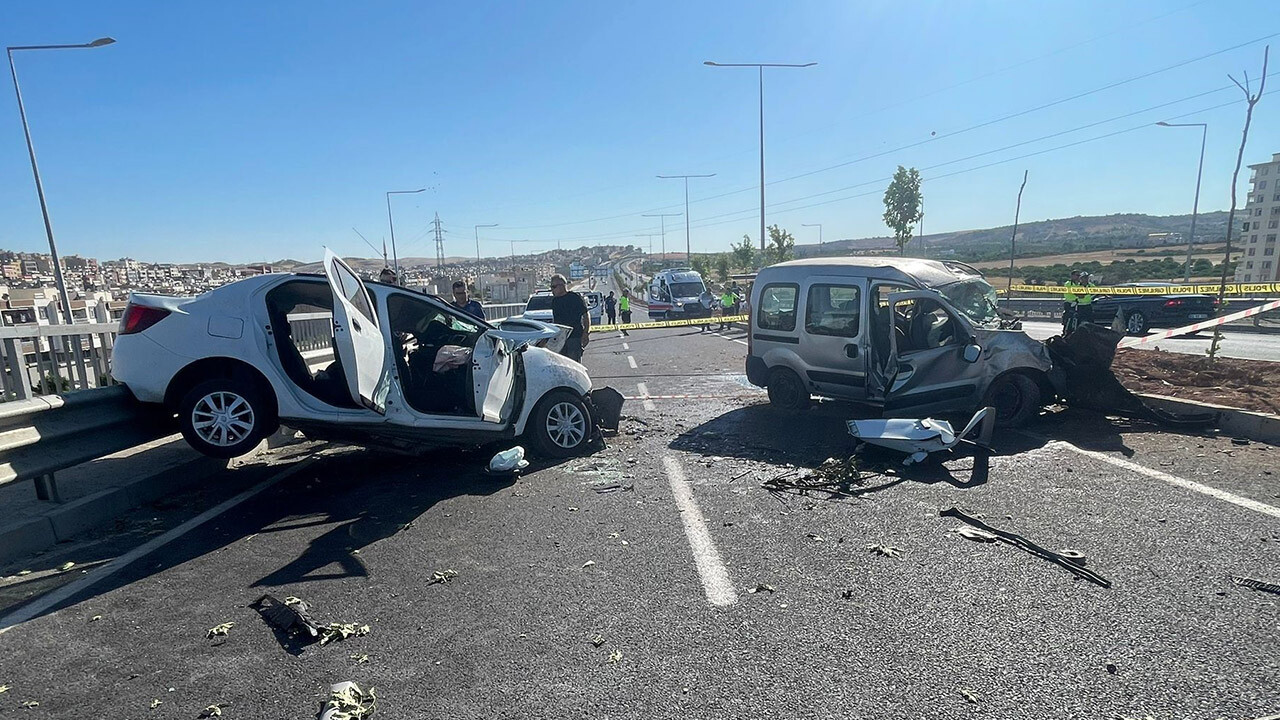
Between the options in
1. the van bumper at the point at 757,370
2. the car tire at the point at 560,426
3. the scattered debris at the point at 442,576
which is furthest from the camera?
the van bumper at the point at 757,370

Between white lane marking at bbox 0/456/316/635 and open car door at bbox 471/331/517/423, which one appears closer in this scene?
white lane marking at bbox 0/456/316/635

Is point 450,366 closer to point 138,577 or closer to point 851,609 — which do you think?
point 138,577

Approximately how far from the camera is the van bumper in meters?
8.97

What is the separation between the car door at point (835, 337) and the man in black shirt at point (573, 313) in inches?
122

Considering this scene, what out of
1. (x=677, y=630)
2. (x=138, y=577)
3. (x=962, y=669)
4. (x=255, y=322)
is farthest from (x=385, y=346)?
(x=962, y=669)

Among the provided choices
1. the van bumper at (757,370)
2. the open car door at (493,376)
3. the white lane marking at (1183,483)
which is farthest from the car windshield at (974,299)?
the open car door at (493,376)

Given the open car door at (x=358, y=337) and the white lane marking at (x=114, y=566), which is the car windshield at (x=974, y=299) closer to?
the open car door at (x=358, y=337)

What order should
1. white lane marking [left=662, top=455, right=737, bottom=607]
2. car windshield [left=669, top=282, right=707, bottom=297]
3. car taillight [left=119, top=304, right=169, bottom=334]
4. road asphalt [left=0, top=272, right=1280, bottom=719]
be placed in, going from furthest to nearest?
car windshield [left=669, top=282, right=707, bottom=297]
car taillight [left=119, top=304, right=169, bottom=334]
white lane marking [left=662, top=455, right=737, bottom=607]
road asphalt [left=0, top=272, right=1280, bottom=719]

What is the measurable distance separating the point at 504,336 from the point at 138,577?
137 inches

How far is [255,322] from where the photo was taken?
534 cm

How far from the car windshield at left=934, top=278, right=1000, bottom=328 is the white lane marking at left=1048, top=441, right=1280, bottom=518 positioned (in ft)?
5.58

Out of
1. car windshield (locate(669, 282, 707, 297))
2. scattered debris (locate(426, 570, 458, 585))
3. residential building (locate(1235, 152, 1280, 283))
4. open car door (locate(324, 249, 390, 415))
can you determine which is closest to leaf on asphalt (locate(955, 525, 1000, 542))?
scattered debris (locate(426, 570, 458, 585))

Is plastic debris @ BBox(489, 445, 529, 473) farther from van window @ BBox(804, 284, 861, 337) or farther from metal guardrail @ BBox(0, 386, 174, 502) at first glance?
van window @ BBox(804, 284, 861, 337)

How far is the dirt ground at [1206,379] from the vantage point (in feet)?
23.7
